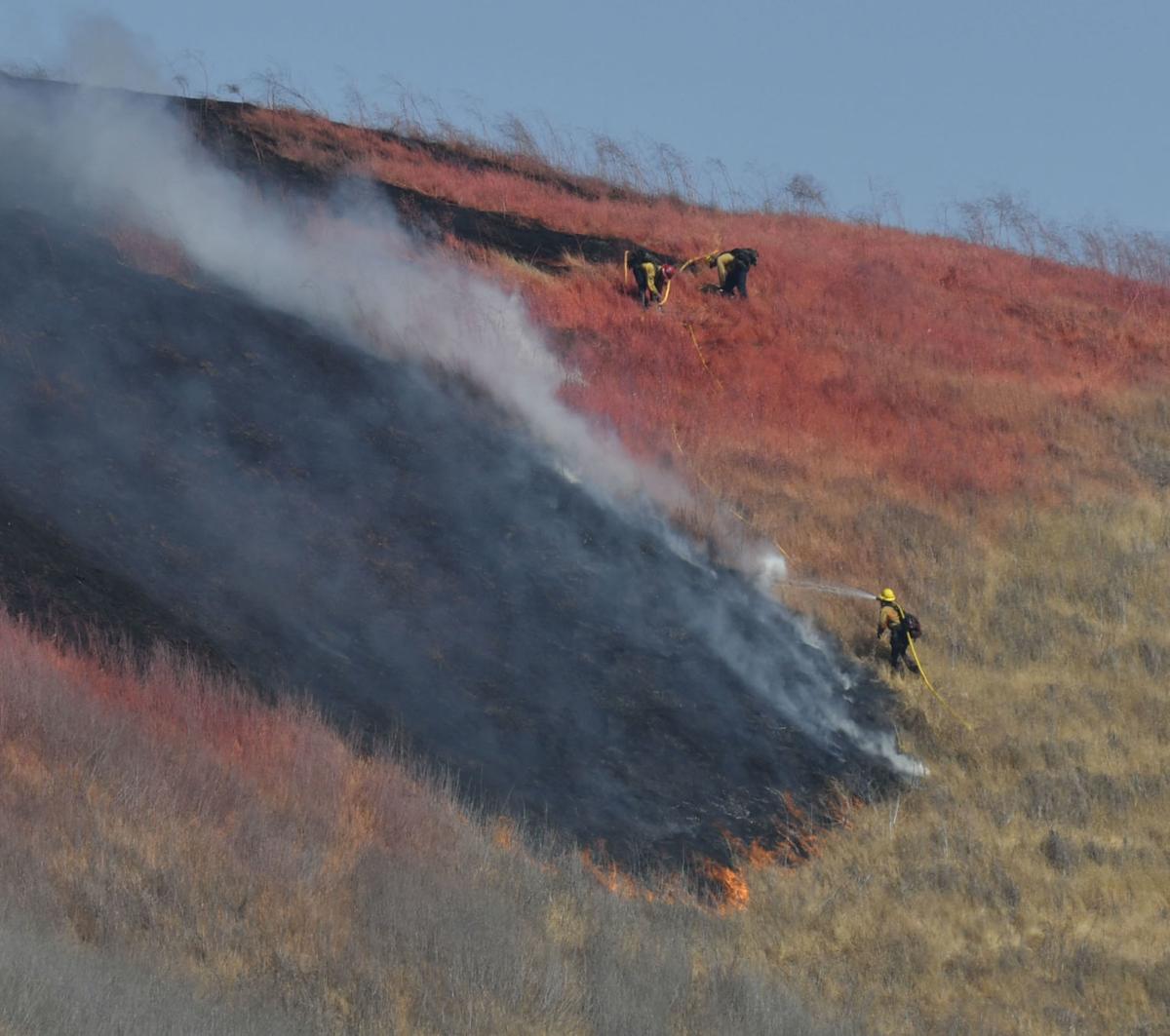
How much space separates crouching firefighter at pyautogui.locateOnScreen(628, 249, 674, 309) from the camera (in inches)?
920

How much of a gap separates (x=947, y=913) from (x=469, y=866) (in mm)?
4554

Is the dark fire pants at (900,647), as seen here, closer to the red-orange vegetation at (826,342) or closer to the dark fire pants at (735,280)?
the red-orange vegetation at (826,342)

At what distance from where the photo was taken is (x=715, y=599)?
53.7 ft

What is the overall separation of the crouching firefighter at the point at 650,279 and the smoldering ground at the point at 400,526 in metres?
3.28

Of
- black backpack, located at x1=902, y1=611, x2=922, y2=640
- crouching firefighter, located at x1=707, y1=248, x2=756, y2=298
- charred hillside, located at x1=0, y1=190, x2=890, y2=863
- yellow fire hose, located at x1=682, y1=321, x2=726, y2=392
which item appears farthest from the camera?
crouching firefighter, located at x1=707, y1=248, x2=756, y2=298

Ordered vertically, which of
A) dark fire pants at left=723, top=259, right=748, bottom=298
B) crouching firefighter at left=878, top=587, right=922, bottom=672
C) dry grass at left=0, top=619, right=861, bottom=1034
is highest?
dark fire pants at left=723, top=259, right=748, bottom=298

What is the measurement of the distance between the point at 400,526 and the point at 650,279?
9333 millimetres

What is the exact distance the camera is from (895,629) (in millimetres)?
15734

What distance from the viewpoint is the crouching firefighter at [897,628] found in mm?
15625

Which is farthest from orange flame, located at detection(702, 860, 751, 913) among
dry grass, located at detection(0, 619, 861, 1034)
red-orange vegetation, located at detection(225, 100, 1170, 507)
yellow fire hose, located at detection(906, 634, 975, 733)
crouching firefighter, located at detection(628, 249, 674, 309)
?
crouching firefighter, located at detection(628, 249, 674, 309)

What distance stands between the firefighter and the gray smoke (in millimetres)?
639

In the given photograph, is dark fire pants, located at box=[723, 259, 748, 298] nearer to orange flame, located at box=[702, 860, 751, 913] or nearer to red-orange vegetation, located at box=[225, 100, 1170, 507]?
red-orange vegetation, located at box=[225, 100, 1170, 507]

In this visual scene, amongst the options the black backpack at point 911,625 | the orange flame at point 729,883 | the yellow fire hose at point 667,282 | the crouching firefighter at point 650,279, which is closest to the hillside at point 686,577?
the orange flame at point 729,883

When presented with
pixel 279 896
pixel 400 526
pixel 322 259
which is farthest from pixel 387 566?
pixel 322 259
